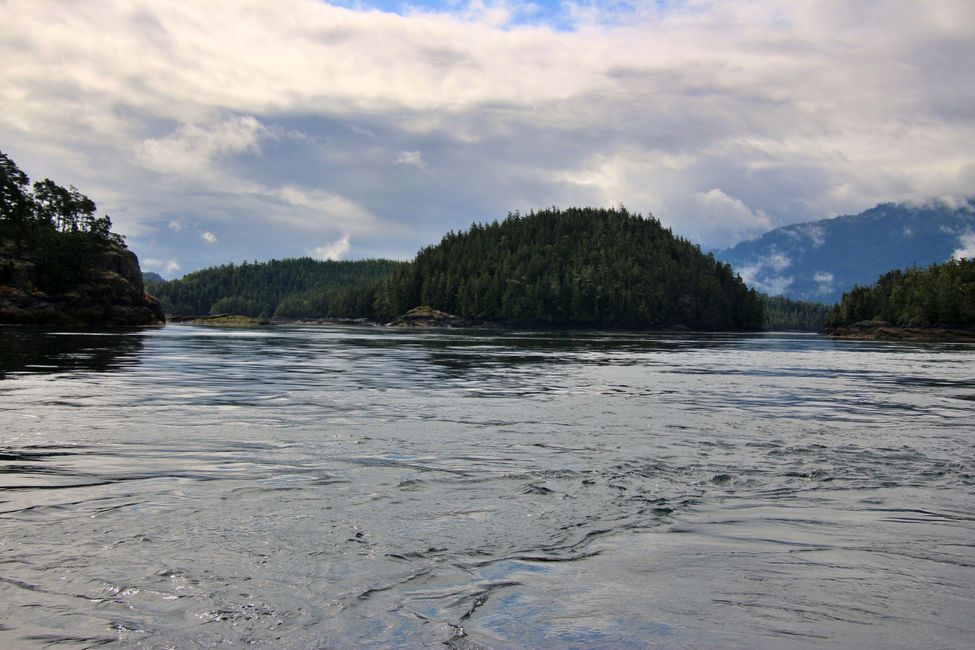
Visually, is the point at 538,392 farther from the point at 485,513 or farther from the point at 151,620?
the point at 151,620

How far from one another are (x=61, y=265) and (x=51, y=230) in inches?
481

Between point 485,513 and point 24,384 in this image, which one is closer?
point 485,513

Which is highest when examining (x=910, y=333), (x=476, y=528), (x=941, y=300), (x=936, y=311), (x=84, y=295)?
(x=941, y=300)

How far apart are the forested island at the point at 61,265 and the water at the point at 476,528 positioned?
108 meters

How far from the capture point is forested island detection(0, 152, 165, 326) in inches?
4345

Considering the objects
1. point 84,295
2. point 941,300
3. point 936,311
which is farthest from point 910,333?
point 84,295

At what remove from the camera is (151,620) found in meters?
6.32

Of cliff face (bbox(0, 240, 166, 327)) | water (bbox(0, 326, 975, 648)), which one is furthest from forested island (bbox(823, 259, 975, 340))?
cliff face (bbox(0, 240, 166, 327))

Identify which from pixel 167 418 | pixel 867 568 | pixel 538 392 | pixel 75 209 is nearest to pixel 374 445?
pixel 167 418

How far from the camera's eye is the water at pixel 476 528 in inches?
252

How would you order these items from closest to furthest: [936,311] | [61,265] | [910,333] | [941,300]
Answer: [61,265]
[910,333]
[941,300]
[936,311]

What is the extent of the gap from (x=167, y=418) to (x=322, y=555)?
13.4 meters

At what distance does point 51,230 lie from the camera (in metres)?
128

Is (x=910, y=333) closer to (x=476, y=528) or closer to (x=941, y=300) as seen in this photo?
(x=941, y=300)
